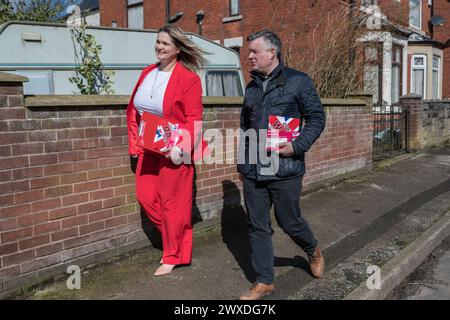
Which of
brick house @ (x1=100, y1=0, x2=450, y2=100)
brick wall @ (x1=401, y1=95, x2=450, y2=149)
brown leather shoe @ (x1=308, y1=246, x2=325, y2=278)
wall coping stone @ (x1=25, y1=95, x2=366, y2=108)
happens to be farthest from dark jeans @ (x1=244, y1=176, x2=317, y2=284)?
brick wall @ (x1=401, y1=95, x2=450, y2=149)

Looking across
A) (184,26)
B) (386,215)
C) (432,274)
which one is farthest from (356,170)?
(184,26)

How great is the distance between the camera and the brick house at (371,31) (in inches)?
424

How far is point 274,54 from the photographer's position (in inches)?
132

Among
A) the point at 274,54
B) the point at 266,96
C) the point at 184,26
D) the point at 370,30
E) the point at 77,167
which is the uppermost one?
the point at 184,26

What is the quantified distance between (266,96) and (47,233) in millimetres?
2034

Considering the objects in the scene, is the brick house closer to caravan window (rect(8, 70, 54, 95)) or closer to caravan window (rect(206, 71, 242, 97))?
caravan window (rect(206, 71, 242, 97))

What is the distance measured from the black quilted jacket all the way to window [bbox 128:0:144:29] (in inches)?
633

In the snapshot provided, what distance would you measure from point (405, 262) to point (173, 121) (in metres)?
2.50

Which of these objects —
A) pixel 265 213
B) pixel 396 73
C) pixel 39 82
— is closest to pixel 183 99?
pixel 265 213

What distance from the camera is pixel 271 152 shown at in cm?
336

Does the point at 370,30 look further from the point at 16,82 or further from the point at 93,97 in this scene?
the point at 16,82

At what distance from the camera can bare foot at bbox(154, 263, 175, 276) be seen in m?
3.78

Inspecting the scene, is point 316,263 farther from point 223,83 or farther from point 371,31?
point 371,31

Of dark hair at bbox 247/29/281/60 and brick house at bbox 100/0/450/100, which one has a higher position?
brick house at bbox 100/0/450/100
